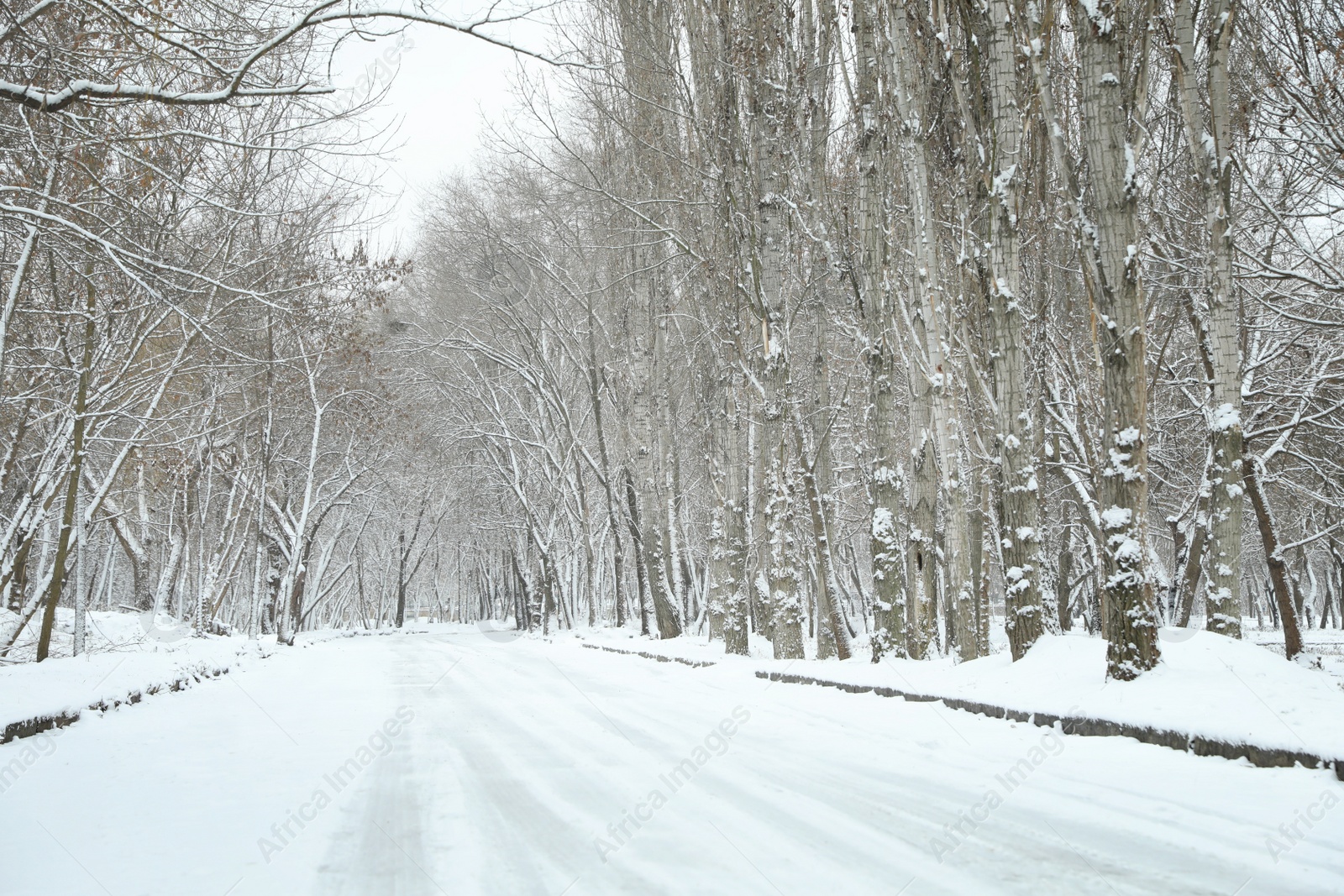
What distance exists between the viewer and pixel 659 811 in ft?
14.6

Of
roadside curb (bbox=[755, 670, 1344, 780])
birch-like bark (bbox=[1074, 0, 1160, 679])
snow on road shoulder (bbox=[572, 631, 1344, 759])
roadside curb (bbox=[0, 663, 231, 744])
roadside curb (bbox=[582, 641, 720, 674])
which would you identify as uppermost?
birch-like bark (bbox=[1074, 0, 1160, 679])

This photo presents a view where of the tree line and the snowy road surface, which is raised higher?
the tree line

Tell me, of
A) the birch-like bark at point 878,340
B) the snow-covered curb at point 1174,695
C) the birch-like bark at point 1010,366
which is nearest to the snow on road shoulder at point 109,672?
the snow-covered curb at point 1174,695

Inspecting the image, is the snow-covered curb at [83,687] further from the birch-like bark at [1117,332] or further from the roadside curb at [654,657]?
the birch-like bark at [1117,332]

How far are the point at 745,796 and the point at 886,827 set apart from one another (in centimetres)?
87

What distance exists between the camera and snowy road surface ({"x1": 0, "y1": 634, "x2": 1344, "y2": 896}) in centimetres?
348

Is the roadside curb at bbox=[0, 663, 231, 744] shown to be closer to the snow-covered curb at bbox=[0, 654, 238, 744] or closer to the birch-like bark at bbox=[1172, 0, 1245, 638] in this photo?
the snow-covered curb at bbox=[0, 654, 238, 744]

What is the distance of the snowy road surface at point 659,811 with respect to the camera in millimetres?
3482

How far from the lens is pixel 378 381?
2670 cm

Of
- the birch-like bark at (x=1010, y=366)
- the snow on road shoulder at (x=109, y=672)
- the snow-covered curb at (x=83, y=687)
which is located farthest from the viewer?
the birch-like bark at (x=1010, y=366)

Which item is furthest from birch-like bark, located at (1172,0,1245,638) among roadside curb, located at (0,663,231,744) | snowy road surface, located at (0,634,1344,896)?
roadside curb, located at (0,663,231,744)

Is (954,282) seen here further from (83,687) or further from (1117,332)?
(83,687)

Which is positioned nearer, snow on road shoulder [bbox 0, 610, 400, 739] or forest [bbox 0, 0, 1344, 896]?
forest [bbox 0, 0, 1344, 896]

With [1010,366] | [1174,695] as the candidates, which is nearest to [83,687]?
[1174,695]
